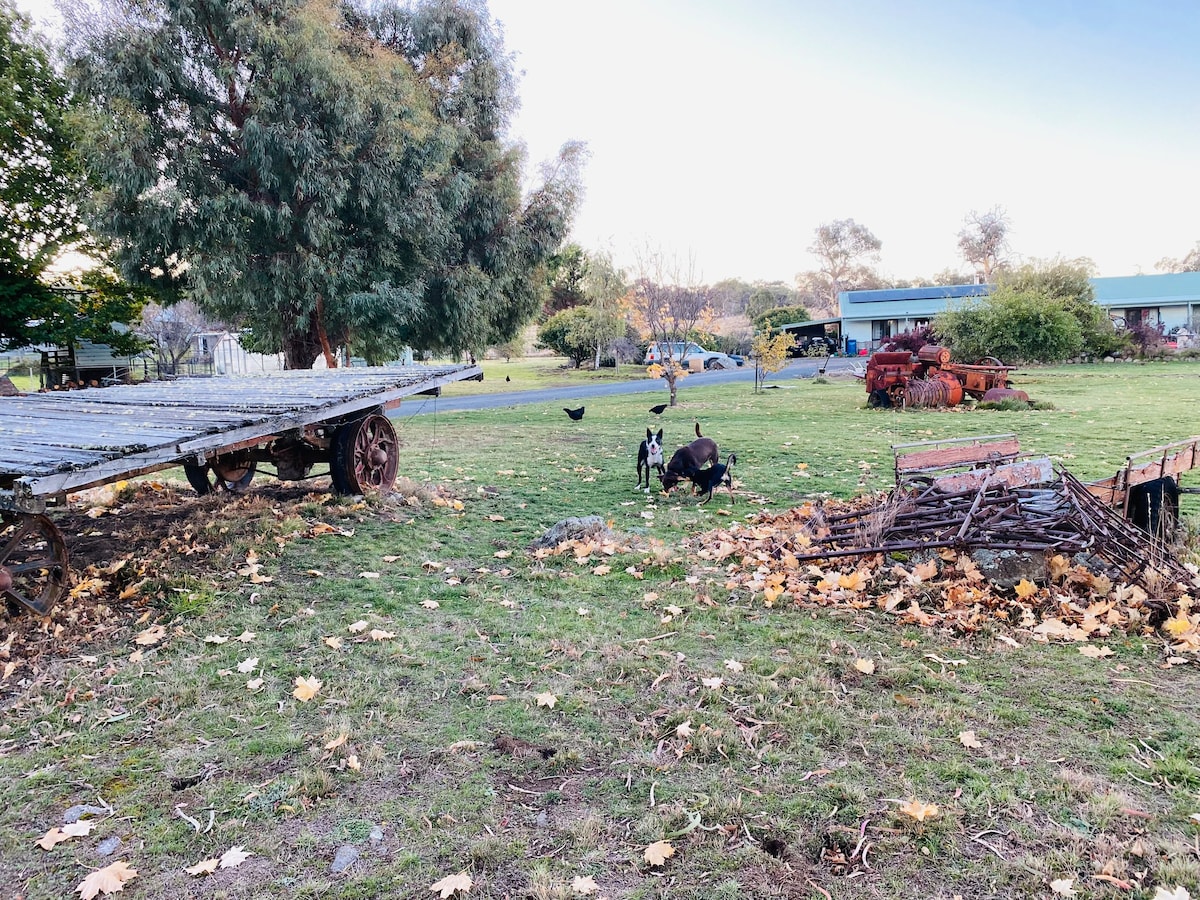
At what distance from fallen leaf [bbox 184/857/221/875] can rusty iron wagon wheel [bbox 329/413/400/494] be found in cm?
564

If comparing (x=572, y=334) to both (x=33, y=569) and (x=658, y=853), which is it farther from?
(x=658, y=853)

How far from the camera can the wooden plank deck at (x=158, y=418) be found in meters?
4.36

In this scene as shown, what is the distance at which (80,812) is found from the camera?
297 cm

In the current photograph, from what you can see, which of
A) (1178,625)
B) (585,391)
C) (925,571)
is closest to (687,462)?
(925,571)

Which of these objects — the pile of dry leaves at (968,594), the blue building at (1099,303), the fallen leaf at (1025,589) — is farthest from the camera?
the blue building at (1099,303)

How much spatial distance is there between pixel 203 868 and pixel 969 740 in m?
3.16

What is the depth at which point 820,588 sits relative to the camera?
17.2 feet

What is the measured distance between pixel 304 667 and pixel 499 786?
5.70 feet

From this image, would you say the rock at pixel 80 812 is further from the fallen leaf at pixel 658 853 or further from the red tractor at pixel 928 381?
the red tractor at pixel 928 381

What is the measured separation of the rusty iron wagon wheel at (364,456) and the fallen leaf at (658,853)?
20.3 feet

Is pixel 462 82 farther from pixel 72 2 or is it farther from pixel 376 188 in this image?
pixel 72 2

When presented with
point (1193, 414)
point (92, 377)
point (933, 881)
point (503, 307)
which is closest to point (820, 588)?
point (933, 881)

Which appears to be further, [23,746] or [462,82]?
[462,82]

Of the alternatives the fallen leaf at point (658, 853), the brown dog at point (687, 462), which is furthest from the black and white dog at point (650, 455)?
the fallen leaf at point (658, 853)
